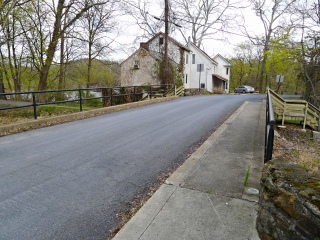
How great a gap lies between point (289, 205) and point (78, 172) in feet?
10.2

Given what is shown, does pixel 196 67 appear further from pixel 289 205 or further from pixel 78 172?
pixel 289 205

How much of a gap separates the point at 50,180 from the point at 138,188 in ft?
4.60

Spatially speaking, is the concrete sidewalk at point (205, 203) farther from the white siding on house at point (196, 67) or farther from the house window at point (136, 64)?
the white siding on house at point (196, 67)

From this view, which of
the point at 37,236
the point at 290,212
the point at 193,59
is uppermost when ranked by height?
the point at 193,59

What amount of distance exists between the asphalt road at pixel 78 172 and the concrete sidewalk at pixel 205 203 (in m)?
0.36

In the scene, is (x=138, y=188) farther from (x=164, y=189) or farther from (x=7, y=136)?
(x=7, y=136)

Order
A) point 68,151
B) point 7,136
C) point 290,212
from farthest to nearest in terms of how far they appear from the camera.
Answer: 1. point 7,136
2. point 68,151
3. point 290,212

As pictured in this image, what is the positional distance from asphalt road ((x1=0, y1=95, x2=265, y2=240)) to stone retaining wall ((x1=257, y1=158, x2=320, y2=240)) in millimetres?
1622

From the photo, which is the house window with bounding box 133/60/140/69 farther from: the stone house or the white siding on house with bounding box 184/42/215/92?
the white siding on house with bounding box 184/42/215/92

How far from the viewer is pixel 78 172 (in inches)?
149

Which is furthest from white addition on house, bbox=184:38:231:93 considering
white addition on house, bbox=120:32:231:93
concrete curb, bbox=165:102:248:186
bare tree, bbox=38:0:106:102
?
concrete curb, bbox=165:102:248:186

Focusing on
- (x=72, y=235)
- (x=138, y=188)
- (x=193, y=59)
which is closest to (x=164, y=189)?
(x=138, y=188)

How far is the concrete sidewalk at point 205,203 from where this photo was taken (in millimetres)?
2307

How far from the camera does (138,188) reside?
10.9ft
